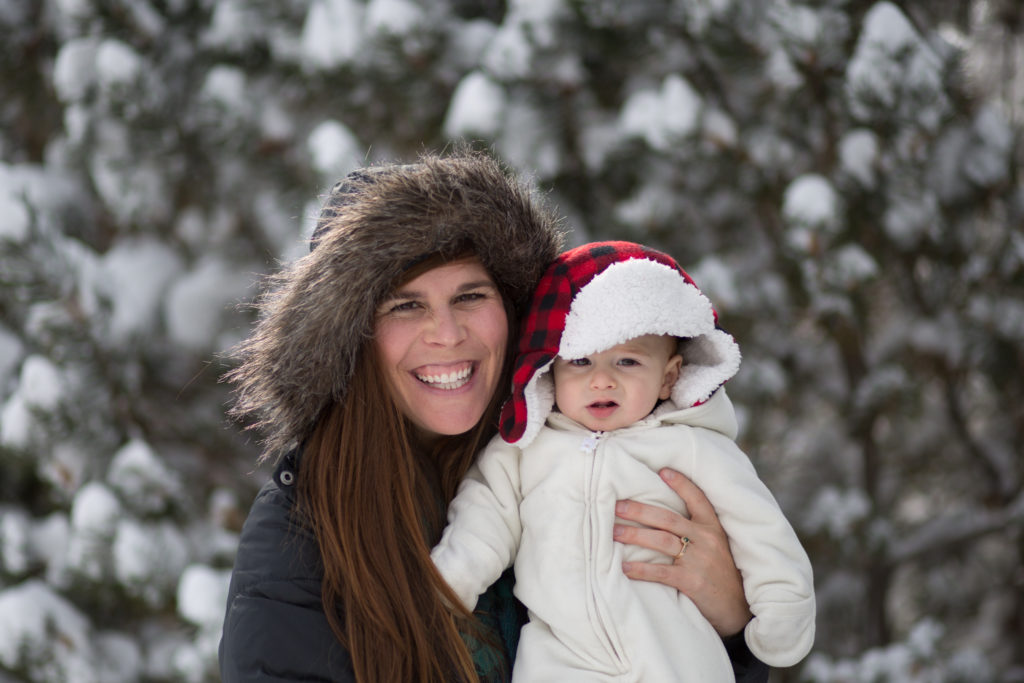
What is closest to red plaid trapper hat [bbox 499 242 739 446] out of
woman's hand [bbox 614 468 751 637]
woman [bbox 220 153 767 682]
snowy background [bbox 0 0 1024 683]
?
woman [bbox 220 153 767 682]

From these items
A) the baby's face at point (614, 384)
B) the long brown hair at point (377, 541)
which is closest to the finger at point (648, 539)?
the baby's face at point (614, 384)

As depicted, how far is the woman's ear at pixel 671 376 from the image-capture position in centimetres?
184

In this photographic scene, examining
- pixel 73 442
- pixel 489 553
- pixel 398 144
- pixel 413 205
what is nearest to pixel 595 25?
pixel 398 144

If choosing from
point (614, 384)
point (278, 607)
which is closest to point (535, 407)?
point (614, 384)

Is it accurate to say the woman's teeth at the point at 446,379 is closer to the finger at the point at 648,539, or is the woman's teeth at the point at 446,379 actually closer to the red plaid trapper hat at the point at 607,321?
the red plaid trapper hat at the point at 607,321

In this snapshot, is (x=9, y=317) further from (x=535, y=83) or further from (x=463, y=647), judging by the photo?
(x=463, y=647)

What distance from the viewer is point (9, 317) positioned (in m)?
3.76

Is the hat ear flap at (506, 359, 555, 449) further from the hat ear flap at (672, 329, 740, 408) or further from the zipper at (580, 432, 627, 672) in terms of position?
the hat ear flap at (672, 329, 740, 408)

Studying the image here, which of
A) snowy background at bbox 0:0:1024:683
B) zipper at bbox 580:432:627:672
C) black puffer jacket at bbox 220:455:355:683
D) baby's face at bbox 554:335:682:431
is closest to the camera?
black puffer jacket at bbox 220:455:355:683

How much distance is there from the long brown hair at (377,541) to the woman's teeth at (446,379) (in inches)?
3.6

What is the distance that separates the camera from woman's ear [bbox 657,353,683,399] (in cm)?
184

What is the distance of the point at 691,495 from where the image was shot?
69.1 inches

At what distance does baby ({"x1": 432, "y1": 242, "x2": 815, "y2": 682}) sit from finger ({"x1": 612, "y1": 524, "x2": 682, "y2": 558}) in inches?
0.7

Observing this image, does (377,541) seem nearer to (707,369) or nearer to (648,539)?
(648,539)
